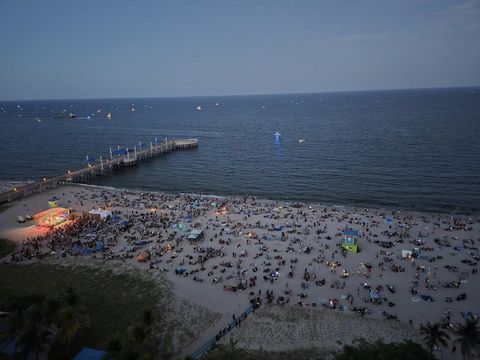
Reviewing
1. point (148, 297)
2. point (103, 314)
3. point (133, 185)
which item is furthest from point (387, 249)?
point (133, 185)

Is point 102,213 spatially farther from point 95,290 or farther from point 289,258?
point 289,258

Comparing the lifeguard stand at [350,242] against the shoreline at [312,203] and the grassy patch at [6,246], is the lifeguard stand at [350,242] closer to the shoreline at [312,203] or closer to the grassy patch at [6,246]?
the shoreline at [312,203]

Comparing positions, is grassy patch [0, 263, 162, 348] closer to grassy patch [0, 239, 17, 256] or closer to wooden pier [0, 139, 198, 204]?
grassy patch [0, 239, 17, 256]

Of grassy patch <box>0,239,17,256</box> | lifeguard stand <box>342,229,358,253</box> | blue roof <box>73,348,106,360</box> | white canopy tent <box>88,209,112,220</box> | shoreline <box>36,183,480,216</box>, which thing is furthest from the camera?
shoreline <box>36,183,480,216</box>

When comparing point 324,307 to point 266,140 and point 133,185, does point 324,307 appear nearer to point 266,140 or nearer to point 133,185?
point 133,185

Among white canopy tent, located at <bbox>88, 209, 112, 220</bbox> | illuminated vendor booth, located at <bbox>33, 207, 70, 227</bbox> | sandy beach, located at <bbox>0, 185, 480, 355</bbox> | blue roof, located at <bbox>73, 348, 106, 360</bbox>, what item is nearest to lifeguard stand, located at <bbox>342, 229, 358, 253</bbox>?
sandy beach, located at <bbox>0, 185, 480, 355</bbox>

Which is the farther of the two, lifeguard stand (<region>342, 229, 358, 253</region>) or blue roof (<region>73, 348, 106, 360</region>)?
lifeguard stand (<region>342, 229, 358, 253</region>)

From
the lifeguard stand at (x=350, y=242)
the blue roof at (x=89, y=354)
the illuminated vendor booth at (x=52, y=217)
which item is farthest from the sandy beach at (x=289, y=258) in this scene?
the blue roof at (x=89, y=354)
